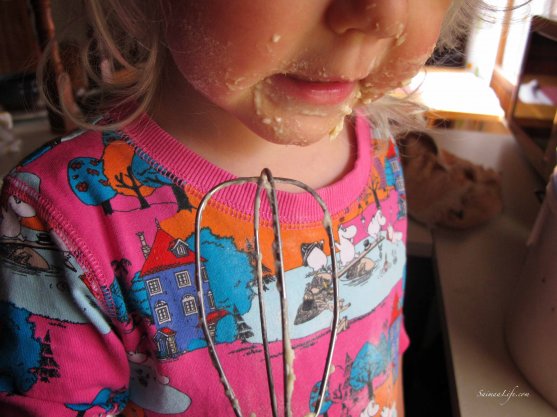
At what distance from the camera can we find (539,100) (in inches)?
33.4

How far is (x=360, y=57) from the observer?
294 mm

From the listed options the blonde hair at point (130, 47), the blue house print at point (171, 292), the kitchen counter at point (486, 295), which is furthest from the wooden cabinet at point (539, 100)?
the blue house print at point (171, 292)

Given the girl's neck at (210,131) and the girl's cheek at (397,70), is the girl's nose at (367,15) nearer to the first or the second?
the girl's cheek at (397,70)

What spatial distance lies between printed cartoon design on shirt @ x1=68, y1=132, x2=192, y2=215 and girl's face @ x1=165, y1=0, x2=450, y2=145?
107mm

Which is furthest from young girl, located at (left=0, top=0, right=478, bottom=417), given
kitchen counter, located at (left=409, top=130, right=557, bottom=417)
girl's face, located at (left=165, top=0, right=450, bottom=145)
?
kitchen counter, located at (left=409, top=130, right=557, bottom=417)

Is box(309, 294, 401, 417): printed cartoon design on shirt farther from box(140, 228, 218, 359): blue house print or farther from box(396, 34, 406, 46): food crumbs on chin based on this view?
box(396, 34, 406, 46): food crumbs on chin

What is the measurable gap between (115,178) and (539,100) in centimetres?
80

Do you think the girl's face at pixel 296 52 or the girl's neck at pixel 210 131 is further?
the girl's neck at pixel 210 131

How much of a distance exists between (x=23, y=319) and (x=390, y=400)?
0.39 meters

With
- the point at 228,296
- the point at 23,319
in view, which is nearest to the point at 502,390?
the point at 228,296

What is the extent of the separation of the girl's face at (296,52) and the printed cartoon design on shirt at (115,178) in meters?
0.11

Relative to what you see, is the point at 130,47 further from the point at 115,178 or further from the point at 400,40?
the point at 400,40

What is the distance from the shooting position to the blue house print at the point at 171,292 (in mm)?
375

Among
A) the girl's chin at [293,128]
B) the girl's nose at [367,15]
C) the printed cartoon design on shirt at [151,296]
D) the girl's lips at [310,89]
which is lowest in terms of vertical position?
the printed cartoon design on shirt at [151,296]
